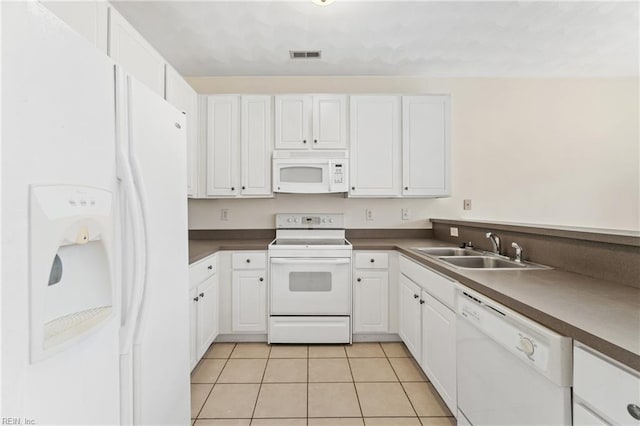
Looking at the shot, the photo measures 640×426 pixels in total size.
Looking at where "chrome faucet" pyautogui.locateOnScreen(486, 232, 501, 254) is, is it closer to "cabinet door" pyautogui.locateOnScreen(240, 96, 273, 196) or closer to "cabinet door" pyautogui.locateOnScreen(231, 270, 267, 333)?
"cabinet door" pyautogui.locateOnScreen(231, 270, 267, 333)

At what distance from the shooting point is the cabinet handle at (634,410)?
25.9 inches

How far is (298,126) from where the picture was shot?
2.79m

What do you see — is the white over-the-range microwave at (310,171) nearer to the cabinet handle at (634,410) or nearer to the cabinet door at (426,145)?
the cabinet door at (426,145)

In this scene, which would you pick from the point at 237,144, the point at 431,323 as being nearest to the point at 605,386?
the point at 431,323

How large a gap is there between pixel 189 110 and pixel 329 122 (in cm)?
125

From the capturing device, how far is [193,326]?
6.55 feet

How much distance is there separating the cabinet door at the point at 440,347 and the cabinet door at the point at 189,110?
2.11 m

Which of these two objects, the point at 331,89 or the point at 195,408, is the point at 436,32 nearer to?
the point at 331,89

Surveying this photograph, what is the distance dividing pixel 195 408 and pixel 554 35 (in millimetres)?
3813

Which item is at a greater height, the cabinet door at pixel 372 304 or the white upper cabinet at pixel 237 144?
the white upper cabinet at pixel 237 144

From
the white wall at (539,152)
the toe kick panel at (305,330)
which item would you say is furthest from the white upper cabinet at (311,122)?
the toe kick panel at (305,330)

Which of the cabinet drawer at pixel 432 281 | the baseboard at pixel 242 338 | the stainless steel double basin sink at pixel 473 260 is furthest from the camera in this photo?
the baseboard at pixel 242 338

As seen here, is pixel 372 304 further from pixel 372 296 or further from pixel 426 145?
pixel 426 145

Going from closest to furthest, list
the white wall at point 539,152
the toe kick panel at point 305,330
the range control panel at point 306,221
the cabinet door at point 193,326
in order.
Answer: the cabinet door at point 193,326
the toe kick panel at point 305,330
the range control panel at point 306,221
the white wall at point 539,152
